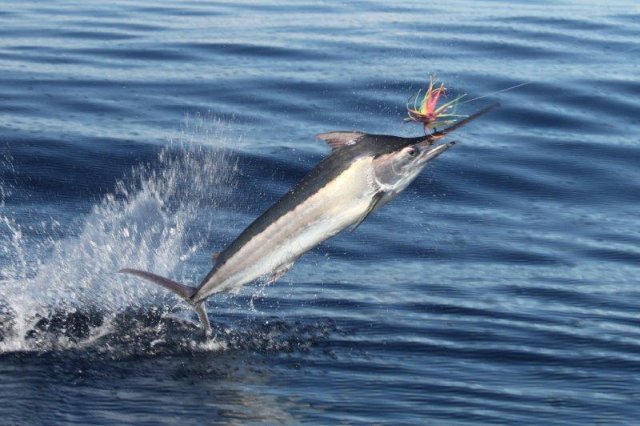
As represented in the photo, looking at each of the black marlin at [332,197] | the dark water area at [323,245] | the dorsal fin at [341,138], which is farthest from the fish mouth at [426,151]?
the dark water area at [323,245]

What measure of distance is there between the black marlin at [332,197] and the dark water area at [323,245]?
884 millimetres

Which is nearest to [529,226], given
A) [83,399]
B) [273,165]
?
[273,165]

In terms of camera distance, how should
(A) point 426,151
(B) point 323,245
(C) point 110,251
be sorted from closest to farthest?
(A) point 426,151, (C) point 110,251, (B) point 323,245

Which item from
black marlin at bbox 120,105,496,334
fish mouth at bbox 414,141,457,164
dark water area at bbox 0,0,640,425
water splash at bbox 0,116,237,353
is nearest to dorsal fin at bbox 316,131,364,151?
black marlin at bbox 120,105,496,334

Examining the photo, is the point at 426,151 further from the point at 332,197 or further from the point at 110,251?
the point at 110,251

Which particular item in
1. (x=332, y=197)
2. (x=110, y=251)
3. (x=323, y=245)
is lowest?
(x=110, y=251)

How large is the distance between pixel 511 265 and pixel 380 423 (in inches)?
135

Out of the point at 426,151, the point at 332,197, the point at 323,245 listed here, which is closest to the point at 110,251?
the point at 323,245

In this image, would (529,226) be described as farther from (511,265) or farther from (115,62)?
(115,62)

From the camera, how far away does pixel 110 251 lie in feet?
30.0

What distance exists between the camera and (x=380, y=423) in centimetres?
627

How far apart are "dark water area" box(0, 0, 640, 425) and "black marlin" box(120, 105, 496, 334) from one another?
0.88 m

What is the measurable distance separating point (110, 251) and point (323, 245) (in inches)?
66.6

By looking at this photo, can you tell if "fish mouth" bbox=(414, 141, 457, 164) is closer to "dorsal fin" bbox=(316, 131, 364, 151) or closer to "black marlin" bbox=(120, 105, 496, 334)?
"black marlin" bbox=(120, 105, 496, 334)
